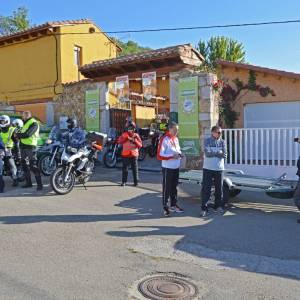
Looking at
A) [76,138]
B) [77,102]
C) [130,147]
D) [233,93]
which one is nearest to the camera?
[130,147]

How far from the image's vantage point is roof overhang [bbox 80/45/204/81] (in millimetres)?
14109

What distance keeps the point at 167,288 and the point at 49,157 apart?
28.3ft

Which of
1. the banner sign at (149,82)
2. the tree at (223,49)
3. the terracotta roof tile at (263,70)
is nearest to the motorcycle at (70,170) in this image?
the banner sign at (149,82)

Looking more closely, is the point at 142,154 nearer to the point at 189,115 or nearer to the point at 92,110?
the point at 92,110

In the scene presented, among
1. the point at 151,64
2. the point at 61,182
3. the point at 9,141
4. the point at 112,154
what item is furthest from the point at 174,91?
A: the point at 61,182

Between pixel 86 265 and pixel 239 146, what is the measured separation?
26.6 feet

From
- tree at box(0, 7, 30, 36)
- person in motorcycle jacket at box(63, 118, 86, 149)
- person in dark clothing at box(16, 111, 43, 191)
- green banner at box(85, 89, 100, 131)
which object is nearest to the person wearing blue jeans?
person in motorcycle jacket at box(63, 118, 86, 149)

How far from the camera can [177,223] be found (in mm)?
7020

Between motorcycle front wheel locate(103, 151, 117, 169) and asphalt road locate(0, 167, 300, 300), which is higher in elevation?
motorcycle front wheel locate(103, 151, 117, 169)

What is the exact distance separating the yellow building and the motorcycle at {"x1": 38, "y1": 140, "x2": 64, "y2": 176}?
6791mm

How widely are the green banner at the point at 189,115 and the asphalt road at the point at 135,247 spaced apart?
14.9 ft

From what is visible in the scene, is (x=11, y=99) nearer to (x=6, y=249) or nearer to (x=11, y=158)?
(x=11, y=158)

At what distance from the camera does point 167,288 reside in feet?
14.4

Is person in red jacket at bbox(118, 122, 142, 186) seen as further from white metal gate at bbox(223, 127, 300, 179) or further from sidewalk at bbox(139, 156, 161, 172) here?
sidewalk at bbox(139, 156, 161, 172)
